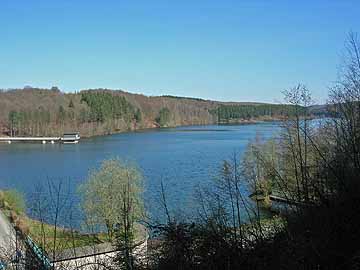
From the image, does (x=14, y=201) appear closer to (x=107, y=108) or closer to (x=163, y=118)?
(x=107, y=108)

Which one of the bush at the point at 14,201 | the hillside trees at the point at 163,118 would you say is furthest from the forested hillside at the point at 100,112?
the bush at the point at 14,201

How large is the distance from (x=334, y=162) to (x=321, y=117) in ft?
10.1

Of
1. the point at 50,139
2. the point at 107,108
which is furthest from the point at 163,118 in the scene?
the point at 50,139

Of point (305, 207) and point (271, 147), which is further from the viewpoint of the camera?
point (271, 147)

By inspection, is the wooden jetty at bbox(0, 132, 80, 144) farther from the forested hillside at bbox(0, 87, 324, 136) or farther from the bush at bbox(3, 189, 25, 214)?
the bush at bbox(3, 189, 25, 214)

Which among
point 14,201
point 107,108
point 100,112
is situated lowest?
point 14,201

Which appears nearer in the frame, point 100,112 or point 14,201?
point 14,201

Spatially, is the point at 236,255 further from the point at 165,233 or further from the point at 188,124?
the point at 188,124

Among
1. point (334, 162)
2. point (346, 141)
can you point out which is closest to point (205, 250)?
point (334, 162)

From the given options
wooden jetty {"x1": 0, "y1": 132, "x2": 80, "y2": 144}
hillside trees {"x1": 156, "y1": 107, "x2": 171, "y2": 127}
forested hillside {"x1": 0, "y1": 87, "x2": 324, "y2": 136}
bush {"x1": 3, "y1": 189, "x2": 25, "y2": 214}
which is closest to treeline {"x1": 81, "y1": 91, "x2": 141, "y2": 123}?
forested hillside {"x1": 0, "y1": 87, "x2": 324, "y2": 136}

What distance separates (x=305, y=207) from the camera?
3.10 meters

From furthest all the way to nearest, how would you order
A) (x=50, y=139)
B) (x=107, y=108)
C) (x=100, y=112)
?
(x=107, y=108), (x=100, y=112), (x=50, y=139)

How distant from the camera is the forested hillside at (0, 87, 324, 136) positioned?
221ft

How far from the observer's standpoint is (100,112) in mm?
75438
